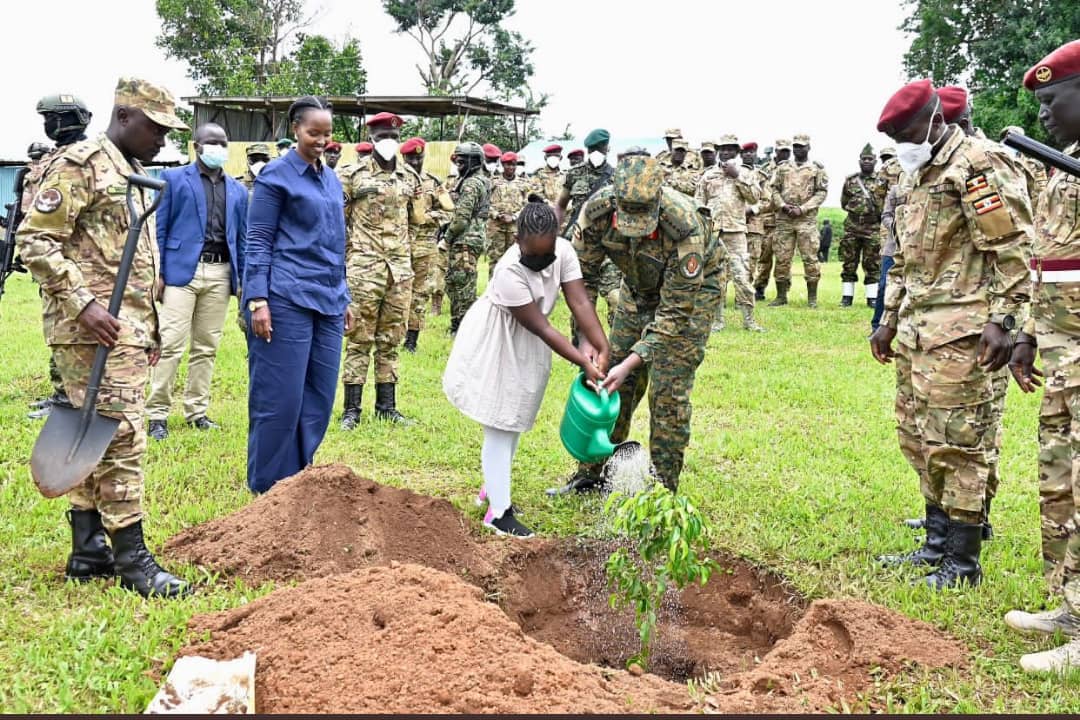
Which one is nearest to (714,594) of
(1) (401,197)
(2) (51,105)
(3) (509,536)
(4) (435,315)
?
(3) (509,536)

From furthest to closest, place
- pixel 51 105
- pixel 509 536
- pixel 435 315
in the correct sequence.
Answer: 1. pixel 435 315
2. pixel 51 105
3. pixel 509 536

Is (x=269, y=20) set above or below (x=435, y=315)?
above

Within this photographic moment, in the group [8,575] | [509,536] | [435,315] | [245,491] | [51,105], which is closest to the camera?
[8,575]

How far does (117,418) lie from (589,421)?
2.05m

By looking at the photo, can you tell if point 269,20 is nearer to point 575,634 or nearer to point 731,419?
point 731,419

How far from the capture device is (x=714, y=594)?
4.53 meters

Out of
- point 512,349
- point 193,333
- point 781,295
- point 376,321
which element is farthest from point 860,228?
point 512,349

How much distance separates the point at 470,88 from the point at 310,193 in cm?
3253

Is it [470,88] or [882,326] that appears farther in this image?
[470,88]

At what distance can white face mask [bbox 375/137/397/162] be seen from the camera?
749 centimetres

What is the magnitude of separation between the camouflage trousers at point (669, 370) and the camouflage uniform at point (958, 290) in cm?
104

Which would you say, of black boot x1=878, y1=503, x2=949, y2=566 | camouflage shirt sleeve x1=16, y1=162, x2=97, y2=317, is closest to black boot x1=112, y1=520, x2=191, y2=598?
camouflage shirt sleeve x1=16, y1=162, x2=97, y2=317

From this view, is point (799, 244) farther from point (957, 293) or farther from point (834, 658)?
point (834, 658)

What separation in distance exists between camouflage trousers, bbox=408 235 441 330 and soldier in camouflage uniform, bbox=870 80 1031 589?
668 cm
